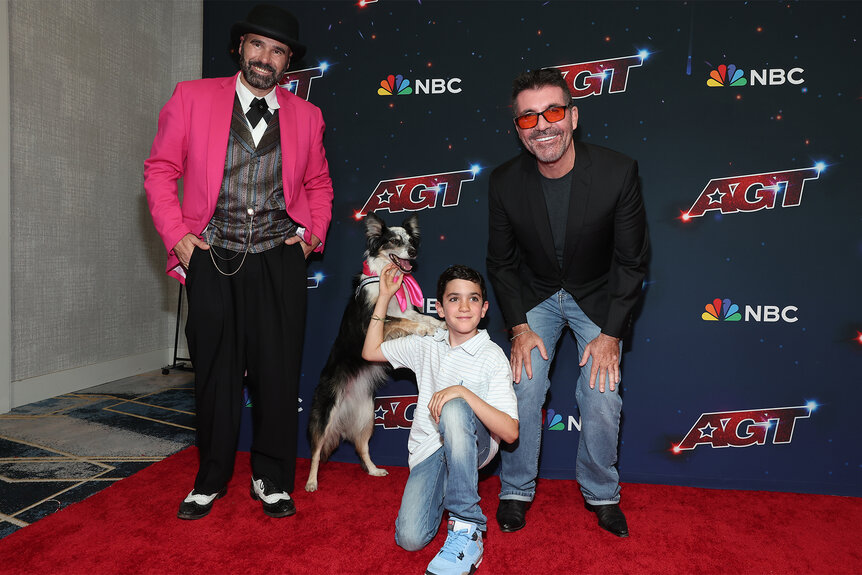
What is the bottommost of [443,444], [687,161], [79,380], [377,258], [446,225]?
[79,380]

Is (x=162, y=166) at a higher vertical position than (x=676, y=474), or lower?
higher

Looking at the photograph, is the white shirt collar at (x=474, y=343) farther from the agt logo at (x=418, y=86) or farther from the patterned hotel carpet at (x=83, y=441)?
the patterned hotel carpet at (x=83, y=441)

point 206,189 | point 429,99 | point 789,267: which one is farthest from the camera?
point 429,99

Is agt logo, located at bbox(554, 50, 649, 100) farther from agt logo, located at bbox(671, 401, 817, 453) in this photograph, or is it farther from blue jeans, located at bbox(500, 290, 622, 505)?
agt logo, located at bbox(671, 401, 817, 453)

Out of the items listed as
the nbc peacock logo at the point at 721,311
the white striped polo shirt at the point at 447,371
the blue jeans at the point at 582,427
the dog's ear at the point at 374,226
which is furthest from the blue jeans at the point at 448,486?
the nbc peacock logo at the point at 721,311

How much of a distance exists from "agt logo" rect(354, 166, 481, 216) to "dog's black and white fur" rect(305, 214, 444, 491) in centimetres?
13

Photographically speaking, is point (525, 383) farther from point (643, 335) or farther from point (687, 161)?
point (687, 161)

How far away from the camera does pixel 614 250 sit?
2.42m

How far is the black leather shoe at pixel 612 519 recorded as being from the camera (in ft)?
7.50

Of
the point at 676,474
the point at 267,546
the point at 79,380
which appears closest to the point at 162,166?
the point at 267,546

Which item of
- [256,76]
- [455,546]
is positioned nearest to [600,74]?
[256,76]

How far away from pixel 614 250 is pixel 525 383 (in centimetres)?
68

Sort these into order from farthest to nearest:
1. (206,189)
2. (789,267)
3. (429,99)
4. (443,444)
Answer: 1. (429,99)
2. (789,267)
3. (206,189)
4. (443,444)

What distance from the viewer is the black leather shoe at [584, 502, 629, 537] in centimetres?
229
